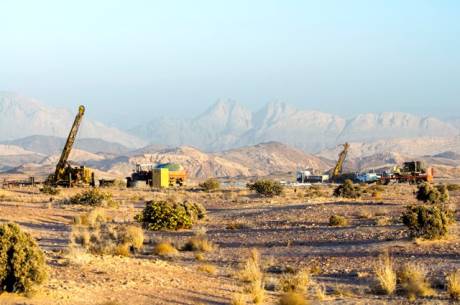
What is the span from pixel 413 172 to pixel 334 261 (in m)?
77.7

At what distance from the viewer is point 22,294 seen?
55.1 ft

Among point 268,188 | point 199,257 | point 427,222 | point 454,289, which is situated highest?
point 268,188

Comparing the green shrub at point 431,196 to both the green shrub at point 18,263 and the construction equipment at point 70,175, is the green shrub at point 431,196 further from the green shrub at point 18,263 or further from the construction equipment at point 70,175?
the green shrub at point 18,263

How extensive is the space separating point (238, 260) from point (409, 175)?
76.7 meters

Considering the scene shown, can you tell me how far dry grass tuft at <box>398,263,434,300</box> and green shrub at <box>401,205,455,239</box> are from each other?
7311mm

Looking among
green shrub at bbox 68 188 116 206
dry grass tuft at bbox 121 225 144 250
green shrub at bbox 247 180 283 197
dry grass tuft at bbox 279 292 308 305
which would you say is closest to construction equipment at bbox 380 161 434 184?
green shrub at bbox 247 180 283 197

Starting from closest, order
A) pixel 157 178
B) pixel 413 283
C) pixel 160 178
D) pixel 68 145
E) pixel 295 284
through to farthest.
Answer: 1. pixel 413 283
2. pixel 295 284
3. pixel 68 145
4. pixel 160 178
5. pixel 157 178

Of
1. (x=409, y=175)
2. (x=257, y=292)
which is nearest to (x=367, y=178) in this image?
Result: (x=409, y=175)

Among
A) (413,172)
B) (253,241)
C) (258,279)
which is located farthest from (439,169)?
(258,279)

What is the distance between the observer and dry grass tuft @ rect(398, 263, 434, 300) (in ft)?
60.8

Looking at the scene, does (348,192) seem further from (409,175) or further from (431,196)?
(409,175)

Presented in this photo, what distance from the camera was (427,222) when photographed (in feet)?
92.7

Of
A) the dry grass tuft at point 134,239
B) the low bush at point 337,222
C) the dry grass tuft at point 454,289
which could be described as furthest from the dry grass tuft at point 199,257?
the low bush at point 337,222

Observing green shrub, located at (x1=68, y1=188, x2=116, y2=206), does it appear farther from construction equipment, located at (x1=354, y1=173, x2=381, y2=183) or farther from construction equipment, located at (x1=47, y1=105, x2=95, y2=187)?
construction equipment, located at (x1=354, y1=173, x2=381, y2=183)
